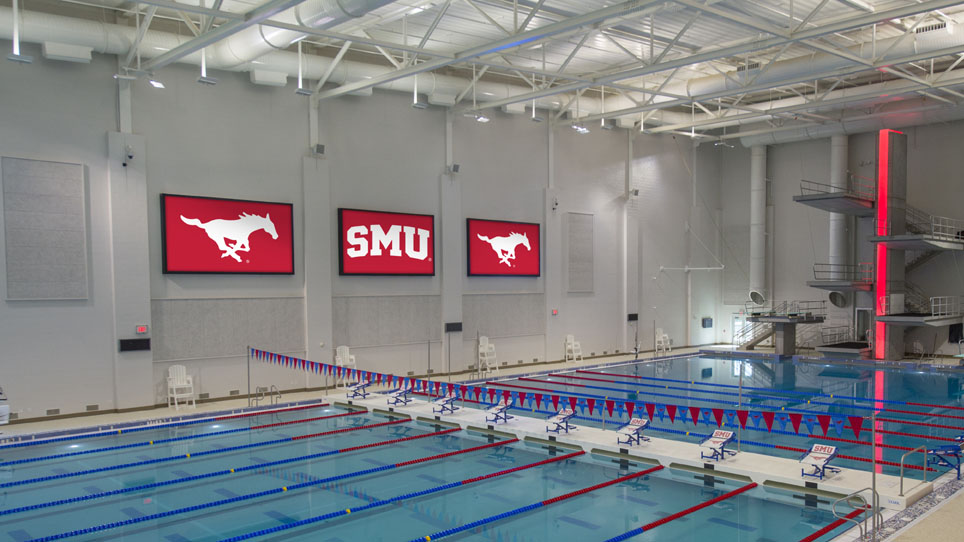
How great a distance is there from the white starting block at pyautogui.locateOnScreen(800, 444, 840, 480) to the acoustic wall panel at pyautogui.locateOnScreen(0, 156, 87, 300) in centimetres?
1111

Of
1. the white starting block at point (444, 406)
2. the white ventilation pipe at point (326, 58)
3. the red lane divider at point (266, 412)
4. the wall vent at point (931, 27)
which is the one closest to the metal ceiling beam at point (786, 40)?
the white ventilation pipe at point (326, 58)

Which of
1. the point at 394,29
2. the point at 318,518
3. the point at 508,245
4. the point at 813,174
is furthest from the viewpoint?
the point at 813,174

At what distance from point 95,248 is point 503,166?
964 centimetres

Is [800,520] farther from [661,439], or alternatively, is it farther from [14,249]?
[14,249]

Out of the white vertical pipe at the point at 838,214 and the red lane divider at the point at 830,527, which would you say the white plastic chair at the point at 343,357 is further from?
the white vertical pipe at the point at 838,214

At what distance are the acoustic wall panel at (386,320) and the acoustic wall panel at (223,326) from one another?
3.10 ft

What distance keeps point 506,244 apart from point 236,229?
22.7 feet

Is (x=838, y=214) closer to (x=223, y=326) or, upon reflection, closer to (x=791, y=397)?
(x=791, y=397)

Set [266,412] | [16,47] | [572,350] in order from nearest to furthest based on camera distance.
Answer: [16,47] → [266,412] → [572,350]

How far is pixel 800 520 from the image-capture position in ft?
23.2

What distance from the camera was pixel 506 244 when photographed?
17781 mm

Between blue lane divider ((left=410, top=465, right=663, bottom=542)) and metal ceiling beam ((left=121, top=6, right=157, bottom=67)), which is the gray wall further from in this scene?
blue lane divider ((left=410, top=465, right=663, bottom=542))

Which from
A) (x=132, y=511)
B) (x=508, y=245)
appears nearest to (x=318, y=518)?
(x=132, y=511)

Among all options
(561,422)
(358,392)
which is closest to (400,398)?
(358,392)
